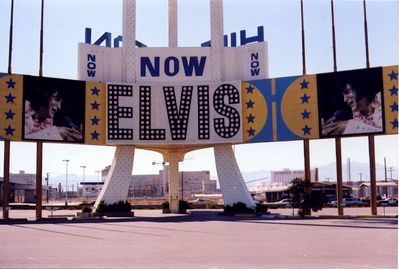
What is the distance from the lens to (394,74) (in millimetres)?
40812

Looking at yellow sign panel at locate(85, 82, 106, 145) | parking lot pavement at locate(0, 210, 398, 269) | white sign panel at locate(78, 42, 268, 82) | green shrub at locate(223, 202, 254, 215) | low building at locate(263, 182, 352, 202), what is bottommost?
parking lot pavement at locate(0, 210, 398, 269)

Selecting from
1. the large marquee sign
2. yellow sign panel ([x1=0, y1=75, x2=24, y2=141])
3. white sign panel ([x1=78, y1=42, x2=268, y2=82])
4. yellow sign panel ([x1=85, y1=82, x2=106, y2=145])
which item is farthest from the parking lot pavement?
white sign panel ([x1=78, y1=42, x2=268, y2=82])

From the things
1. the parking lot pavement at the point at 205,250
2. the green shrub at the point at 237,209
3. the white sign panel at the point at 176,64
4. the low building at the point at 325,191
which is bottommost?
the parking lot pavement at the point at 205,250

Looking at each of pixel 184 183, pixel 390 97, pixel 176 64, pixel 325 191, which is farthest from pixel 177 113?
pixel 184 183

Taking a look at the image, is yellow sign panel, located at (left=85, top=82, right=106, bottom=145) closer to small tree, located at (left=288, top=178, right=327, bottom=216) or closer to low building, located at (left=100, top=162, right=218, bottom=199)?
small tree, located at (left=288, top=178, right=327, bottom=216)

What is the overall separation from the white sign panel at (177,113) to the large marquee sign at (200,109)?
85 mm

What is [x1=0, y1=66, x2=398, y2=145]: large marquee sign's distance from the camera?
41219mm

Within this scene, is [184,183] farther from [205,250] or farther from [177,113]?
[205,250]

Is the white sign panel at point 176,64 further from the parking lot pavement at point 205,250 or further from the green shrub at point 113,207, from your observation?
the parking lot pavement at point 205,250

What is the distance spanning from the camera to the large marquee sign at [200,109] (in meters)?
41.2

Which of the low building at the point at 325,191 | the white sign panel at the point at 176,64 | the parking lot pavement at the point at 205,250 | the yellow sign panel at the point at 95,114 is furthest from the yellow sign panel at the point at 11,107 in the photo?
the low building at the point at 325,191

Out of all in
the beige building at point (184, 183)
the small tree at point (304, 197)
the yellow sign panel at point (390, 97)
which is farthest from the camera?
the beige building at point (184, 183)

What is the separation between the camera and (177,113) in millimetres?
45531

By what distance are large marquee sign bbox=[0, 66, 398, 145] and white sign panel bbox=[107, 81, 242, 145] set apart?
3.3 inches
